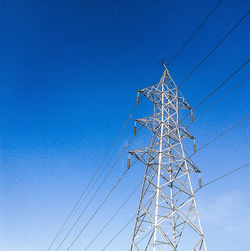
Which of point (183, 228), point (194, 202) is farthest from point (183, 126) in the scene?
point (183, 228)

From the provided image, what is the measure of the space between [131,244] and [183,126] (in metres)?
7.44

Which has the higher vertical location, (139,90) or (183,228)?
(139,90)

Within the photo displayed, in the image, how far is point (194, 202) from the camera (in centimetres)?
1291

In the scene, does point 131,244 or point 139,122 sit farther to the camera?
point 139,122

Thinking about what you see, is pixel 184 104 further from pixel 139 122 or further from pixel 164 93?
pixel 139 122

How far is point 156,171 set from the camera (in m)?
13.8

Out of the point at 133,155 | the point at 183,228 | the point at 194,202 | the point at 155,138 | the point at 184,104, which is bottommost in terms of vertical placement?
the point at 183,228

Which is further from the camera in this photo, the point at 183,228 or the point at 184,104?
the point at 184,104

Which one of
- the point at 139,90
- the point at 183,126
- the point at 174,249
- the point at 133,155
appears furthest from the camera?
the point at 139,90

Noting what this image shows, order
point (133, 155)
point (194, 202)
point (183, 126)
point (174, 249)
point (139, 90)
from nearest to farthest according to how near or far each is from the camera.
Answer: point (174, 249)
point (194, 202)
point (133, 155)
point (183, 126)
point (139, 90)

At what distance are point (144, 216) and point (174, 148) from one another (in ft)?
13.3

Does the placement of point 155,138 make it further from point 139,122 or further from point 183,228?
point 183,228

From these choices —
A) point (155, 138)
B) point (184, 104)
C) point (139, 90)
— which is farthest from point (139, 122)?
point (184, 104)

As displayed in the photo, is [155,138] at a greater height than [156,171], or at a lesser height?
greater
